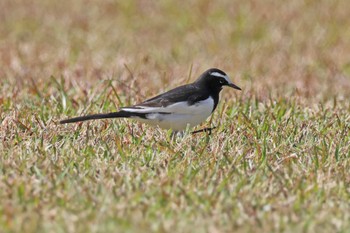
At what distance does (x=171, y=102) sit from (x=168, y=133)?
23 centimetres

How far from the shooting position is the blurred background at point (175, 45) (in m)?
9.09

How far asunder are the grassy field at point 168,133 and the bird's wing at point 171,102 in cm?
21

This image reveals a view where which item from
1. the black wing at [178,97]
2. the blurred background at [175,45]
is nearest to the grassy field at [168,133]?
the blurred background at [175,45]

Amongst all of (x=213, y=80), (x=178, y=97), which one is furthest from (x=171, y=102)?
(x=213, y=80)

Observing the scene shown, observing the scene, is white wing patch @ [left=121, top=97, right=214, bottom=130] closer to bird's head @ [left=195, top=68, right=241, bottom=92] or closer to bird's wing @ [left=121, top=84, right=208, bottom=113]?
bird's wing @ [left=121, top=84, right=208, bottom=113]

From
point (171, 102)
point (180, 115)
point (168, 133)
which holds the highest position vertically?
point (171, 102)

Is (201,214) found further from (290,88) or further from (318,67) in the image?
(318,67)

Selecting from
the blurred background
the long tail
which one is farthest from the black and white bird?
the blurred background

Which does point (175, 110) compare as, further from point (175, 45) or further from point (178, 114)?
point (175, 45)

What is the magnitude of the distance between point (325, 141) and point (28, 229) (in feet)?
8.98

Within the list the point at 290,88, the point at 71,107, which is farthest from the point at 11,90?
the point at 290,88

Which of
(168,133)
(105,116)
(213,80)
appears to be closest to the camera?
(105,116)

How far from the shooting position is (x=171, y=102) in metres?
6.50

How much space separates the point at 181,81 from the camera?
8.77 m
